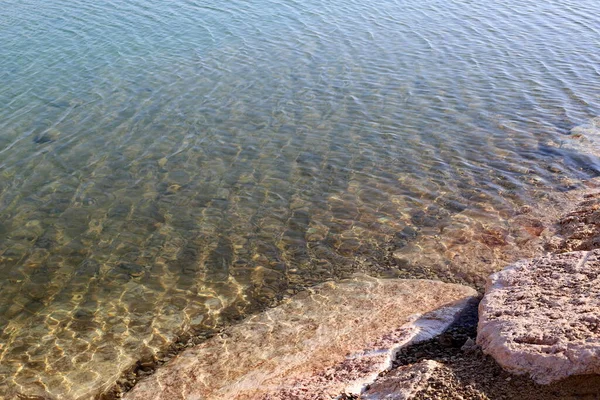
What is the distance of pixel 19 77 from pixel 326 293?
11540 mm

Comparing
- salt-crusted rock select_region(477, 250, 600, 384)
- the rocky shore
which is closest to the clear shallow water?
the rocky shore

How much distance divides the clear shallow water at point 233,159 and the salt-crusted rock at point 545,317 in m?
1.98

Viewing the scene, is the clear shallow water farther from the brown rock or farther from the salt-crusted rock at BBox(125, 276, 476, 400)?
the brown rock

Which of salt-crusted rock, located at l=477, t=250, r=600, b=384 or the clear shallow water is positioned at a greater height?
salt-crusted rock, located at l=477, t=250, r=600, b=384

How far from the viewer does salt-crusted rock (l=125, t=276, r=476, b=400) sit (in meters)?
7.00

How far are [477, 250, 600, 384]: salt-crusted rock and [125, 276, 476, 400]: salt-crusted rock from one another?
0.94 metres

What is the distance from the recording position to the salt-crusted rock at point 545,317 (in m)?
5.76

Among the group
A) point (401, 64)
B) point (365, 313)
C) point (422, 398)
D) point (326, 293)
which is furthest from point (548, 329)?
point (401, 64)

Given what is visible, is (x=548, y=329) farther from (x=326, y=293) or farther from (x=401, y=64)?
(x=401, y=64)

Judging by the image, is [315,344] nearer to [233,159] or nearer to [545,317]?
[545,317]

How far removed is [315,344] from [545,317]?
2.91 m

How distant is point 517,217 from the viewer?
11.1m

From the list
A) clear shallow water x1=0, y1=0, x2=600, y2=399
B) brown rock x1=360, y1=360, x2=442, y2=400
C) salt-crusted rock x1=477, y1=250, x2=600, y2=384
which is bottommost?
clear shallow water x1=0, y1=0, x2=600, y2=399

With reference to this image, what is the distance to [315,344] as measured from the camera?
25.8ft
